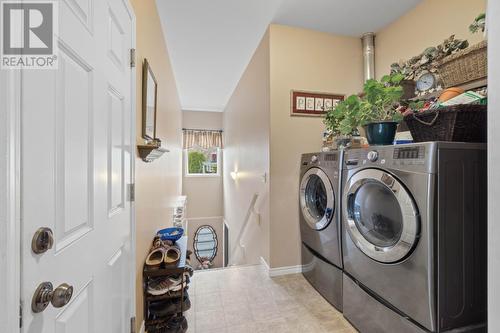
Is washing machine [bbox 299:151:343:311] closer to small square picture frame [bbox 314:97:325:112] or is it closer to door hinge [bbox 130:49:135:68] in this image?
small square picture frame [bbox 314:97:325:112]

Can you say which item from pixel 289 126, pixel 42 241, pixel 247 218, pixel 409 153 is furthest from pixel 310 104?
pixel 42 241

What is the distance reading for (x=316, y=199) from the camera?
7.16ft

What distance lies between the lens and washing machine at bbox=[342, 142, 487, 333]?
3.56ft

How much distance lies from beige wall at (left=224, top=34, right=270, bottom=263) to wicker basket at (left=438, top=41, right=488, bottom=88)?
1488 mm

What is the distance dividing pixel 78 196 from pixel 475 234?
6.03ft

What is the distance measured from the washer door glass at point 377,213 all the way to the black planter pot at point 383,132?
1.12 ft

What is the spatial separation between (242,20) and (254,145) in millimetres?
1446

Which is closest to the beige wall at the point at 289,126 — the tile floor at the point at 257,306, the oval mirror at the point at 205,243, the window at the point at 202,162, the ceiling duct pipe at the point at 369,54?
the tile floor at the point at 257,306

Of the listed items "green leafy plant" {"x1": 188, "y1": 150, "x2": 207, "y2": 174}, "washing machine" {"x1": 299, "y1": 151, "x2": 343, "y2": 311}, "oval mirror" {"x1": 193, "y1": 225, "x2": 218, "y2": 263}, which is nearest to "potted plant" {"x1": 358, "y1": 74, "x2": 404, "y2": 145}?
"washing machine" {"x1": 299, "y1": 151, "x2": 343, "y2": 311}

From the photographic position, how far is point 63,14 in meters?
0.67

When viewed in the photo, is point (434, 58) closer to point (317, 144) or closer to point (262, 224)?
point (317, 144)

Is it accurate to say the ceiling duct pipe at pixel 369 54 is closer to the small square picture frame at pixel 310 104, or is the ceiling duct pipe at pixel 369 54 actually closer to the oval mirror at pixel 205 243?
the small square picture frame at pixel 310 104

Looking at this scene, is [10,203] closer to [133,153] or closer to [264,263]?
[133,153]

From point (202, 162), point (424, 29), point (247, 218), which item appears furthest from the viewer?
point (202, 162)
